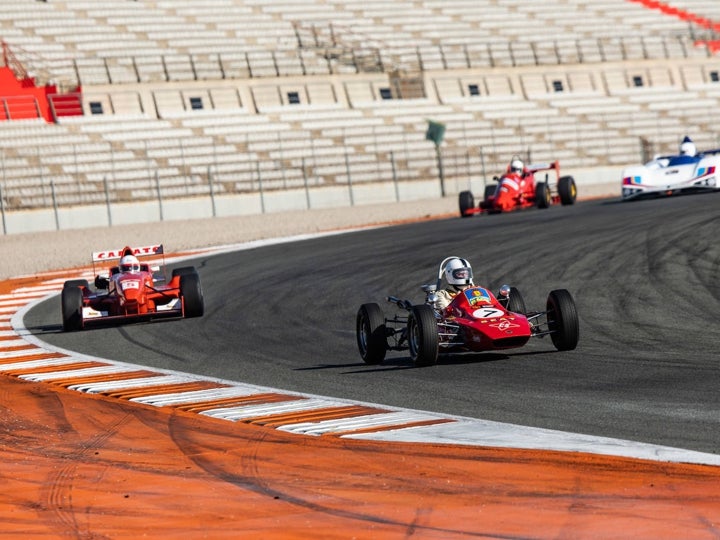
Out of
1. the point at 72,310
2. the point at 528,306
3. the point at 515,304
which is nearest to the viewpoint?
the point at 515,304

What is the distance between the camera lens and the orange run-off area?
229 inches

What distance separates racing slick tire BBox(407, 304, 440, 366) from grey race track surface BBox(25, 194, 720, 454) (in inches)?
4.9

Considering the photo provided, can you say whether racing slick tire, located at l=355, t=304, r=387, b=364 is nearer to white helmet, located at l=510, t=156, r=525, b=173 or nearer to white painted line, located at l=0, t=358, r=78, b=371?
white painted line, located at l=0, t=358, r=78, b=371

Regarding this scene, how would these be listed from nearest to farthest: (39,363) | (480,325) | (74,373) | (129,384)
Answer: (480,325), (129,384), (74,373), (39,363)

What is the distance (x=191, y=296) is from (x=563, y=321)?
6.25 m

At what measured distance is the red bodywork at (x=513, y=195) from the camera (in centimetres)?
2825

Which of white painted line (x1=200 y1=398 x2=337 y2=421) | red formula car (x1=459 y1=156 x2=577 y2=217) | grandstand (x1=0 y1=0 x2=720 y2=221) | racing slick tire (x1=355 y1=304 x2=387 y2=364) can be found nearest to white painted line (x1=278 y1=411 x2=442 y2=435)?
white painted line (x1=200 y1=398 x2=337 y2=421)

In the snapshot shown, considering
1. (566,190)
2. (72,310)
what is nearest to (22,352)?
(72,310)

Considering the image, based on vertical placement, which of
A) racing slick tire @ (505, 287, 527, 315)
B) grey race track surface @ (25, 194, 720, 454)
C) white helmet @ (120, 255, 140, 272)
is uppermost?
white helmet @ (120, 255, 140, 272)

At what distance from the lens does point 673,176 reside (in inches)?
1081

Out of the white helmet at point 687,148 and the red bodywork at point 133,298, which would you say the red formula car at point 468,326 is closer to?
the red bodywork at point 133,298

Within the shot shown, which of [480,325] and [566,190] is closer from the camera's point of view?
[480,325]

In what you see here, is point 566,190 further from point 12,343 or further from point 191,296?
point 12,343

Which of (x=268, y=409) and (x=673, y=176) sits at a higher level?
(x=673, y=176)
